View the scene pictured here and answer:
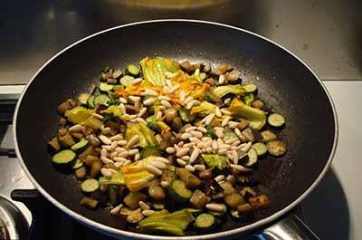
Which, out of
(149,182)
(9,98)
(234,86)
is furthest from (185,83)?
(9,98)

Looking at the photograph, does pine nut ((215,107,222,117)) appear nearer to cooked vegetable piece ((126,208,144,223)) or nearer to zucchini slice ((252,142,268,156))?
zucchini slice ((252,142,268,156))

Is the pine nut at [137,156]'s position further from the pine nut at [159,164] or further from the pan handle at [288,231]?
the pan handle at [288,231]

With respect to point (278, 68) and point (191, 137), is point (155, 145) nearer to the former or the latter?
point (191, 137)

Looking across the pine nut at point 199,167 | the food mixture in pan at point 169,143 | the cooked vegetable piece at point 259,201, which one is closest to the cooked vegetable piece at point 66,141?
the food mixture in pan at point 169,143

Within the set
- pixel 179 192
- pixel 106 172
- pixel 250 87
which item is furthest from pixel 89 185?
pixel 250 87

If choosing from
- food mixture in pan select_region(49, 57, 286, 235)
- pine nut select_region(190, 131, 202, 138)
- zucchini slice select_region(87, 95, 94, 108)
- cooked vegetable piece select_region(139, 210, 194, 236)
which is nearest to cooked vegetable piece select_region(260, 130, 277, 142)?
food mixture in pan select_region(49, 57, 286, 235)

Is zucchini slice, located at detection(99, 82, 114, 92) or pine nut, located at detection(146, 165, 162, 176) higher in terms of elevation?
zucchini slice, located at detection(99, 82, 114, 92)
